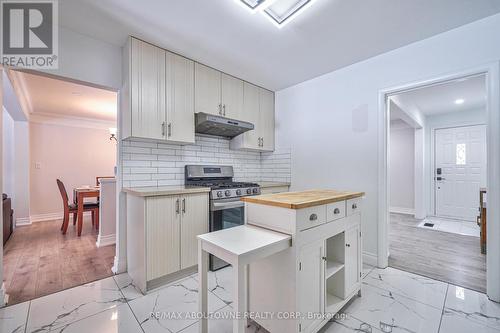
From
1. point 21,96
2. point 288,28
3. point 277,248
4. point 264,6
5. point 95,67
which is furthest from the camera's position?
point 21,96

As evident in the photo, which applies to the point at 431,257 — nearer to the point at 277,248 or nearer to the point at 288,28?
the point at 277,248

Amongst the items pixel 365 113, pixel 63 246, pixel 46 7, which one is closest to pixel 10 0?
pixel 46 7

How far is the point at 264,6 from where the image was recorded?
68.1 inches

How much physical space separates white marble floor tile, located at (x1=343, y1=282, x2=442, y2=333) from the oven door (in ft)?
4.47

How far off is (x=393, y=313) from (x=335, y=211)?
3.15ft

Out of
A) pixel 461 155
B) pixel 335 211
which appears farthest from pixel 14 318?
pixel 461 155

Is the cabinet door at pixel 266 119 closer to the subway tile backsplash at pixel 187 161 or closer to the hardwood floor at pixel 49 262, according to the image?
the subway tile backsplash at pixel 187 161

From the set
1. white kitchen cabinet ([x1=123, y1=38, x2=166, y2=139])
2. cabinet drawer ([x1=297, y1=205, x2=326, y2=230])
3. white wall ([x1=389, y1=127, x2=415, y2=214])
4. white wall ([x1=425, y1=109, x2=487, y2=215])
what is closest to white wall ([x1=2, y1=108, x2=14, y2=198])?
white kitchen cabinet ([x1=123, y1=38, x2=166, y2=139])

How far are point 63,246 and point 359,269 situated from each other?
3986 mm

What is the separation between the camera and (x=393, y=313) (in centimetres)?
171

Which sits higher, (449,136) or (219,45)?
(219,45)

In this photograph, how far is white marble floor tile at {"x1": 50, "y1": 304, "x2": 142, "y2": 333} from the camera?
5.08ft

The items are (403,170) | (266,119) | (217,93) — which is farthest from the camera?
(403,170)

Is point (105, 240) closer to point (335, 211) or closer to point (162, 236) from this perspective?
point (162, 236)
